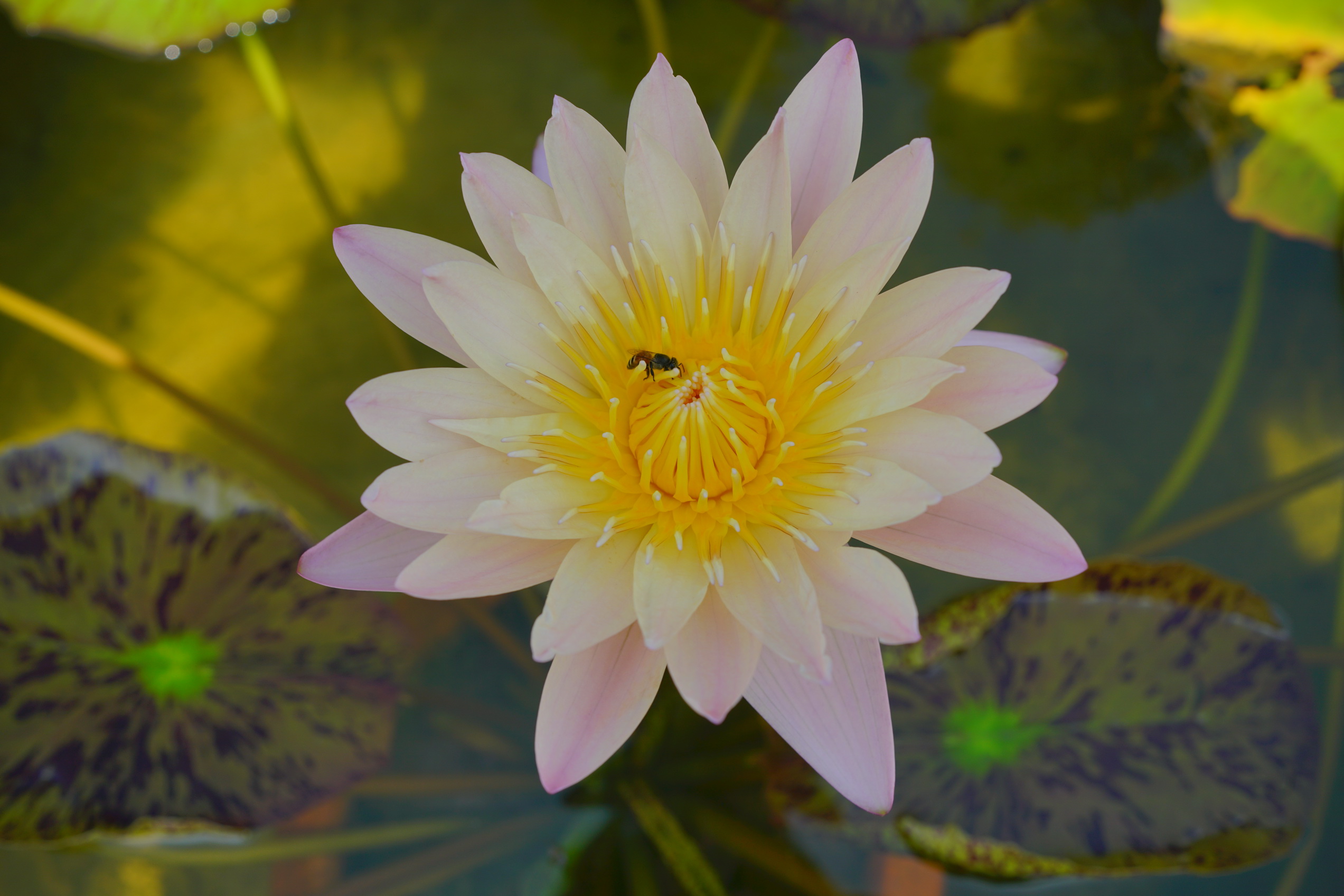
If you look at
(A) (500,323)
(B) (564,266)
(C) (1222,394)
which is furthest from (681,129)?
(C) (1222,394)

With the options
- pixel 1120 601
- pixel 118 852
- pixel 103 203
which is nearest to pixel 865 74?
pixel 1120 601

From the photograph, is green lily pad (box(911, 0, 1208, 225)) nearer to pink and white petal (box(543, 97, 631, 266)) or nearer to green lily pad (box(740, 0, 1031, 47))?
green lily pad (box(740, 0, 1031, 47))

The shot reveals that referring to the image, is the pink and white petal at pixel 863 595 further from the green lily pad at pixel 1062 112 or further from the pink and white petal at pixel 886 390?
the green lily pad at pixel 1062 112

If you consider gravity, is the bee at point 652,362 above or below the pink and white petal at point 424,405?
below

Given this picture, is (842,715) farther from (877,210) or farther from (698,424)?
(877,210)

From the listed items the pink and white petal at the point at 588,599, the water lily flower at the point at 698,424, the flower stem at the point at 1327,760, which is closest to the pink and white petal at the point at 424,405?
the water lily flower at the point at 698,424

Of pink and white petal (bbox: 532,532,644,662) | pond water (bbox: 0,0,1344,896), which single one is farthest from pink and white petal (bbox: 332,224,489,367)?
pond water (bbox: 0,0,1344,896)
